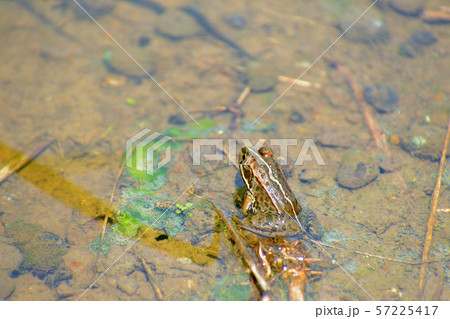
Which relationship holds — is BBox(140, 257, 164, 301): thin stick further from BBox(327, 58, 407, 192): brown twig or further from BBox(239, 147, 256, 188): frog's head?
BBox(327, 58, 407, 192): brown twig

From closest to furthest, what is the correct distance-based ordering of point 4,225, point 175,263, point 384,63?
point 175,263, point 4,225, point 384,63

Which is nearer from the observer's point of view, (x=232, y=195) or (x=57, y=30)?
(x=232, y=195)

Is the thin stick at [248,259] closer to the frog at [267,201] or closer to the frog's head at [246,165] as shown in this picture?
the frog at [267,201]

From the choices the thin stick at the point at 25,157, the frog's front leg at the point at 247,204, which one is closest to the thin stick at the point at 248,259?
the frog's front leg at the point at 247,204

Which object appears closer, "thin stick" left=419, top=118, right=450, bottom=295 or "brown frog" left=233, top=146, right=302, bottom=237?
"thin stick" left=419, top=118, right=450, bottom=295

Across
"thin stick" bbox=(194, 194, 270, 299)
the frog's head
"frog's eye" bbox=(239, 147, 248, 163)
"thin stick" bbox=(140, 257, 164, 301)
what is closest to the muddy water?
"thin stick" bbox=(140, 257, 164, 301)
